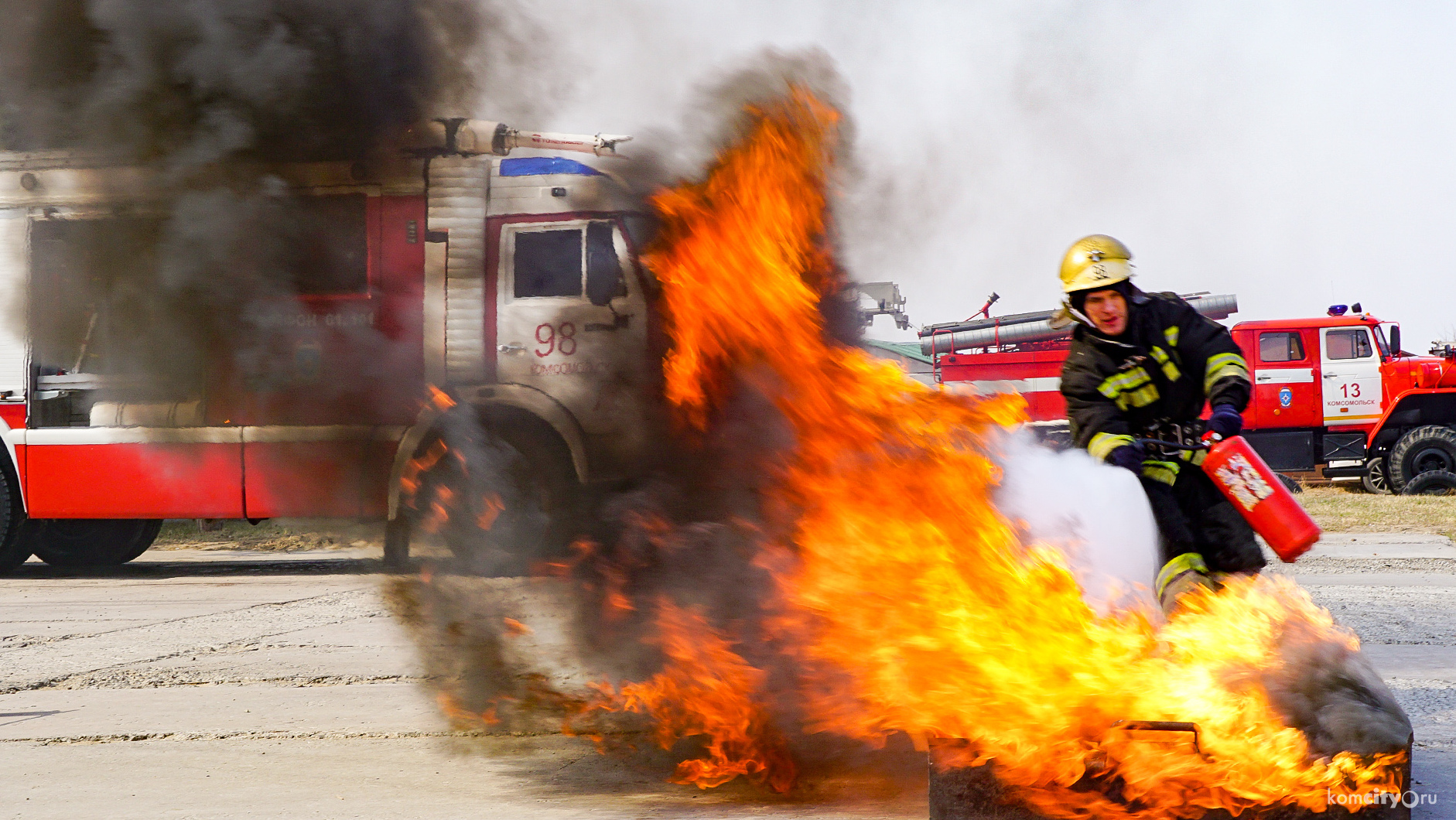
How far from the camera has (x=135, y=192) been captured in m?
4.78

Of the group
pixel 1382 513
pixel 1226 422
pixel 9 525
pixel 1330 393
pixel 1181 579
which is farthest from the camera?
pixel 1330 393

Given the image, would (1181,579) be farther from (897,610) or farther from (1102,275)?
(1102,275)

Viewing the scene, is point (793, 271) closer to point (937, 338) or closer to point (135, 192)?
point (135, 192)

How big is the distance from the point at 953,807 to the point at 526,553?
6.31 ft

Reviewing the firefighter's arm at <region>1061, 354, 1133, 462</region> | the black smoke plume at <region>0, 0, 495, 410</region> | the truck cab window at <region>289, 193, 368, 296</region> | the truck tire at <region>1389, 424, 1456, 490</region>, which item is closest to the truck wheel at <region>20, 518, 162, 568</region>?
the black smoke plume at <region>0, 0, 495, 410</region>

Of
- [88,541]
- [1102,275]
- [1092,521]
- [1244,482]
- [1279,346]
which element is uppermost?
[1279,346]

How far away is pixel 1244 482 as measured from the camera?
351 centimetres

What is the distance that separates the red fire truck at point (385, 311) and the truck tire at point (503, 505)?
4 cm

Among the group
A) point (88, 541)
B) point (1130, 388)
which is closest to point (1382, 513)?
point (1130, 388)

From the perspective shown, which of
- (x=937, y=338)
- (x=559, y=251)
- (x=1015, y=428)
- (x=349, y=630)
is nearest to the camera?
(x=1015, y=428)

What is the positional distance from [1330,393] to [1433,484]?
1785 millimetres

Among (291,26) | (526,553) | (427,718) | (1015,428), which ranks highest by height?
(291,26)

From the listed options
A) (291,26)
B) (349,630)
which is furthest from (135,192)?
(349,630)

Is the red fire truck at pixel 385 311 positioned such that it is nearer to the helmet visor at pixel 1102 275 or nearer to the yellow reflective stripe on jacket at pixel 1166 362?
the helmet visor at pixel 1102 275
